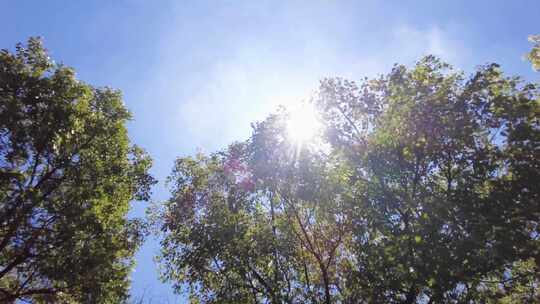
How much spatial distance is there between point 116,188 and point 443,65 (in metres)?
16.6

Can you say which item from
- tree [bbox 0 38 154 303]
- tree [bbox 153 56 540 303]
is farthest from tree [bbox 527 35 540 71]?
tree [bbox 0 38 154 303]

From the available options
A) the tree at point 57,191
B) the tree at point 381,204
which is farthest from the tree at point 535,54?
the tree at point 57,191

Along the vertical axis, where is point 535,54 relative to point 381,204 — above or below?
above

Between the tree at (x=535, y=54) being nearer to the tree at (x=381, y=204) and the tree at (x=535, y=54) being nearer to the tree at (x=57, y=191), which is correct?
the tree at (x=381, y=204)

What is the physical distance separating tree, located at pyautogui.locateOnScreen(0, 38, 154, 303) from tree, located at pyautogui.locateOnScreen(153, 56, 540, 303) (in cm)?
317

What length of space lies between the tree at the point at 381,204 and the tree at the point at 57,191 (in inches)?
125

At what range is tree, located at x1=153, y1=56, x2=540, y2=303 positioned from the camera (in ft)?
44.3

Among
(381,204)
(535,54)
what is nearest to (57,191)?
(381,204)

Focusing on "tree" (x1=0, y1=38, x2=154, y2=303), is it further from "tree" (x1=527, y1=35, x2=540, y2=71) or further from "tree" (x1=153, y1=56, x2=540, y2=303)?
"tree" (x1=527, y1=35, x2=540, y2=71)

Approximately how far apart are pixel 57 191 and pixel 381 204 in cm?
1489

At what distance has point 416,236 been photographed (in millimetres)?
13539

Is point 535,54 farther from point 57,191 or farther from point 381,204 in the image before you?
point 57,191

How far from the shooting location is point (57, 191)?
19719mm

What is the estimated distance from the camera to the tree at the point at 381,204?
13.5 m
